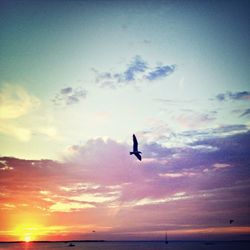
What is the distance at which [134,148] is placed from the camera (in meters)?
33.0
